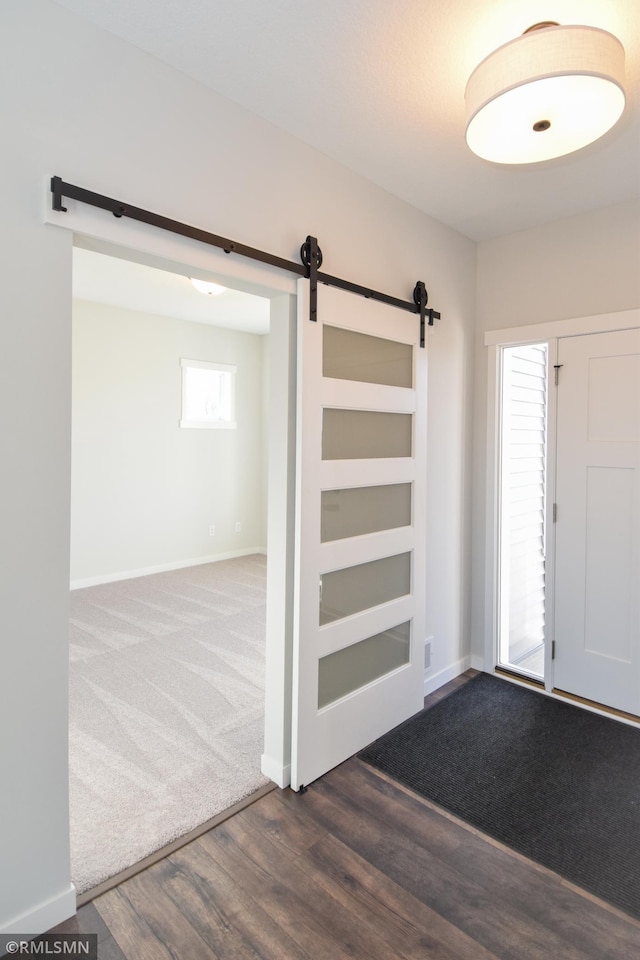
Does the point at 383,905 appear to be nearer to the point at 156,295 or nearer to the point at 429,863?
the point at 429,863

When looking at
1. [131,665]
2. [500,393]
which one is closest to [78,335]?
[131,665]

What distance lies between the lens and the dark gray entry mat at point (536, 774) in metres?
1.88

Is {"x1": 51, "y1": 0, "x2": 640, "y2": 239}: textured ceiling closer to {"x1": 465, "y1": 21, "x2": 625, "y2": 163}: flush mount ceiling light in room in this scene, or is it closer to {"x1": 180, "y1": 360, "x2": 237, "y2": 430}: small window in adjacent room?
{"x1": 465, "y1": 21, "x2": 625, "y2": 163}: flush mount ceiling light in room

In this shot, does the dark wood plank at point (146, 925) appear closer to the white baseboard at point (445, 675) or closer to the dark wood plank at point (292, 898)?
the dark wood plank at point (292, 898)

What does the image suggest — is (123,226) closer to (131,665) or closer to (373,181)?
(373,181)

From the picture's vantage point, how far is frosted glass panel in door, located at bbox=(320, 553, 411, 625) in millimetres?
2348

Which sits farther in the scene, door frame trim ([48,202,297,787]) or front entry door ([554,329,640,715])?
front entry door ([554,329,640,715])

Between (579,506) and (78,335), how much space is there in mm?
4703

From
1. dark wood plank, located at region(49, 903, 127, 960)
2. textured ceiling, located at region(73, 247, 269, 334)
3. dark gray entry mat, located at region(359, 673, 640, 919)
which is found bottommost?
dark wood plank, located at region(49, 903, 127, 960)

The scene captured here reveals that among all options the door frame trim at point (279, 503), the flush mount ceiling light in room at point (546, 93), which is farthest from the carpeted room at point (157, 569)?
the flush mount ceiling light in room at point (546, 93)

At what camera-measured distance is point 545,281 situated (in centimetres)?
304

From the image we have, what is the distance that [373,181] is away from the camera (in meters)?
2.53

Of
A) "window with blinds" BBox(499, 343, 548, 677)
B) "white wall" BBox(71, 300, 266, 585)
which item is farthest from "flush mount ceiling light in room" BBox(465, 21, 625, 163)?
"white wall" BBox(71, 300, 266, 585)

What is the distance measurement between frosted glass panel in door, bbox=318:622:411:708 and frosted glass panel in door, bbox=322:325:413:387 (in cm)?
128
